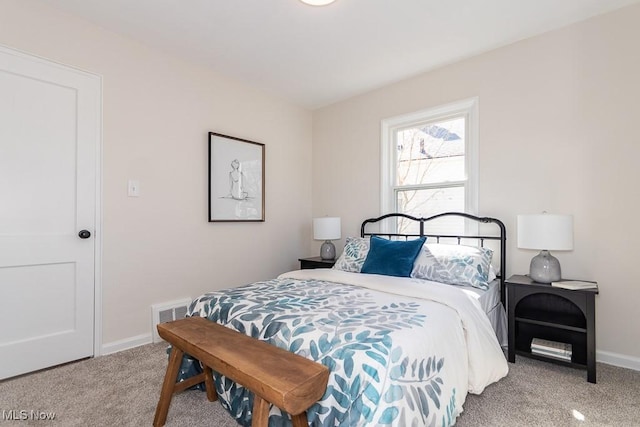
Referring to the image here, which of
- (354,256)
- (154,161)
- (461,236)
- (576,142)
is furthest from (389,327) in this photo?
(154,161)

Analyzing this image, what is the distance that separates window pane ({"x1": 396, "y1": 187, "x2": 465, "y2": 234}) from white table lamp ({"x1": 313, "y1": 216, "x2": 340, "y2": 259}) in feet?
2.20

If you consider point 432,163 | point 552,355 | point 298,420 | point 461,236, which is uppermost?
point 432,163

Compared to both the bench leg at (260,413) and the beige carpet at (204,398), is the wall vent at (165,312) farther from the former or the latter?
the bench leg at (260,413)

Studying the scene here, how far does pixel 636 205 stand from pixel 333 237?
2.42 metres

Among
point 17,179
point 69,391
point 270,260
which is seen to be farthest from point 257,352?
point 270,260

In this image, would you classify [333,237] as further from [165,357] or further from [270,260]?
[165,357]

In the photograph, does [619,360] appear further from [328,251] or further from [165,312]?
[165,312]

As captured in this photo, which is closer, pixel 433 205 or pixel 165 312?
pixel 165 312

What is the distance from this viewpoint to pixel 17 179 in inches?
84.0

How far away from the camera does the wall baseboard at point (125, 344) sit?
8.17 ft

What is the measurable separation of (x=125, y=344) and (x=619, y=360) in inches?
142

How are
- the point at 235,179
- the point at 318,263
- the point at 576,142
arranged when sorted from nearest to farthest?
the point at 576,142 → the point at 235,179 → the point at 318,263

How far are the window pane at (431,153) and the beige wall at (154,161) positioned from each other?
59.3 inches

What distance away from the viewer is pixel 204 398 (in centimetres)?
187
